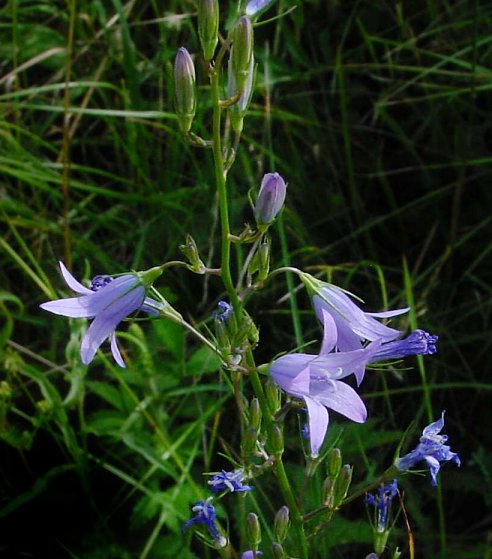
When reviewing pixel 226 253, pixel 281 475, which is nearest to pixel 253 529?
pixel 281 475

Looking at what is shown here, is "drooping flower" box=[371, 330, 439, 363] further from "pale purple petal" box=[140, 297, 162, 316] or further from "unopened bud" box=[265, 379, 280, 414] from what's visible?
"pale purple petal" box=[140, 297, 162, 316]

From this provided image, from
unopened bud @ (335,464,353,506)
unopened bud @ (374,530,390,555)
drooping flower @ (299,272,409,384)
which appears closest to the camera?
drooping flower @ (299,272,409,384)

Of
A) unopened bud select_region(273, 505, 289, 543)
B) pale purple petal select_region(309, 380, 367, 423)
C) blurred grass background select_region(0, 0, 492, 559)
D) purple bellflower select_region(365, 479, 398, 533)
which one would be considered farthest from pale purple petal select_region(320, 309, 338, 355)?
blurred grass background select_region(0, 0, 492, 559)

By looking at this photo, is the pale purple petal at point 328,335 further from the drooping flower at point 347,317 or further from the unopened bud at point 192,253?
the unopened bud at point 192,253

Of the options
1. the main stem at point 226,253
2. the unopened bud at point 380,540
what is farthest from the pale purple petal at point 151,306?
the unopened bud at point 380,540

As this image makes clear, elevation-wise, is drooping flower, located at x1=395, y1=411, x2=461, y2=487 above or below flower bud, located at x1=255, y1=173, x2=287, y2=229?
below

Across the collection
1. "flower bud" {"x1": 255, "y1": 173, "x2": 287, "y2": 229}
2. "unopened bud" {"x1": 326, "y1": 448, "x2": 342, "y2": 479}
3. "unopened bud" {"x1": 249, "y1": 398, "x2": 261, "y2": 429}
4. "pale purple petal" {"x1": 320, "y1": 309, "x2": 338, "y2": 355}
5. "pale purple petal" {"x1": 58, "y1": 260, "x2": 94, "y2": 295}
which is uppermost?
"flower bud" {"x1": 255, "y1": 173, "x2": 287, "y2": 229}

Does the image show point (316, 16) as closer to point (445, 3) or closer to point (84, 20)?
point (445, 3)
